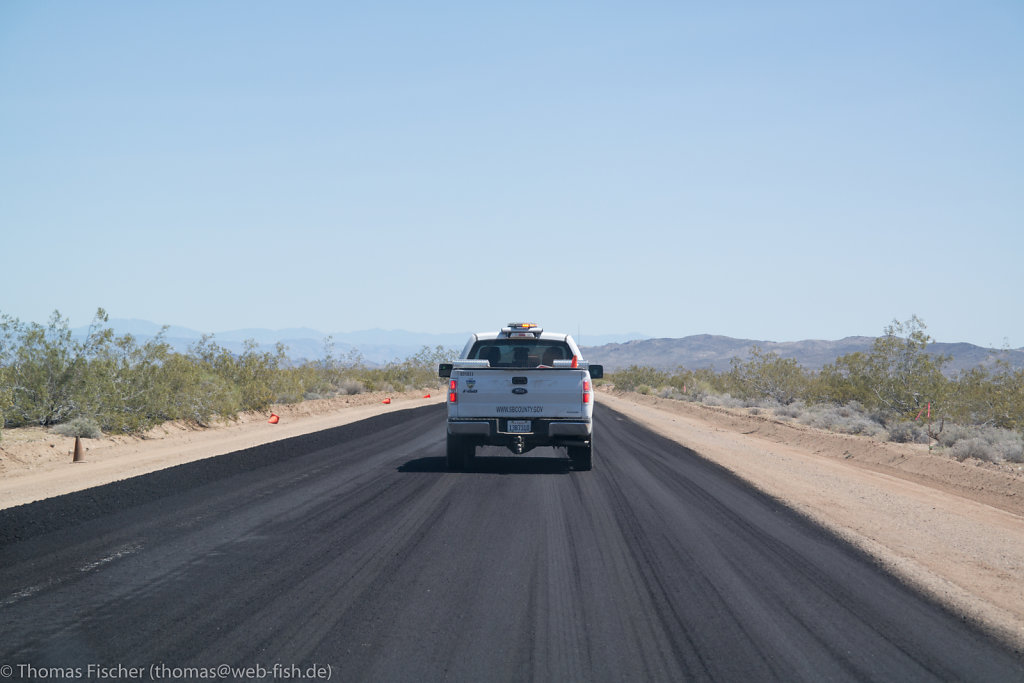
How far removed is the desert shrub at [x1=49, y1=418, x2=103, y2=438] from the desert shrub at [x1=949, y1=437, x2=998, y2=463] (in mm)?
21279

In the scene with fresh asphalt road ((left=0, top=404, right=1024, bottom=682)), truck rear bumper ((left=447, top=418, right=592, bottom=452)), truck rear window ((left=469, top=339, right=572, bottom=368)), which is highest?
truck rear window ((left=469, top=339, right=572, bottom=368))

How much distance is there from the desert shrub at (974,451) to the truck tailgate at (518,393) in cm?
1102

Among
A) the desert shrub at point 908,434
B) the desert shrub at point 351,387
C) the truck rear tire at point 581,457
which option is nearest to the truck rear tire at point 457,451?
the truck rear tire at point 581,457

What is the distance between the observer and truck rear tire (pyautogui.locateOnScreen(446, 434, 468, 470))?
14.6 metres

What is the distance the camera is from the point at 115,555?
791 centimetres

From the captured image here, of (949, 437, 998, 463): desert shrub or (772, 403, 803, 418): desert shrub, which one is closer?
(949, 437, 998, 463): desert shrub

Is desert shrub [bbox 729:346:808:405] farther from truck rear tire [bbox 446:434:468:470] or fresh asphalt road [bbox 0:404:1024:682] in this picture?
fresh asphalt road [bbox 0:404:1024:682]

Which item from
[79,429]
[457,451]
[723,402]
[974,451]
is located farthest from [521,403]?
[723,402]

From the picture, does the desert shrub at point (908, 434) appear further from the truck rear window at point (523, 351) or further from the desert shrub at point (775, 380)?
the desert shrub at point (775, 380)

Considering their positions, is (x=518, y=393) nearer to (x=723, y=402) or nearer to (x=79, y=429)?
(x=79, y=429)

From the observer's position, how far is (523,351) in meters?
15.7

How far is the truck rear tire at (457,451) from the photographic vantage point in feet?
47.9

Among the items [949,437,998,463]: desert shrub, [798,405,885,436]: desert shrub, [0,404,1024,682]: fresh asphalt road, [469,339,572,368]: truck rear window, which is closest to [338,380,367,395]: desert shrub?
[798,405,885,436]: desert shrub

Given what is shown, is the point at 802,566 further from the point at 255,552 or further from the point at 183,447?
the point at 183,447
